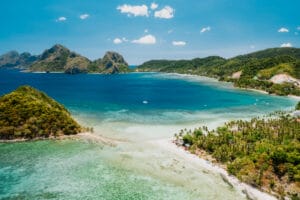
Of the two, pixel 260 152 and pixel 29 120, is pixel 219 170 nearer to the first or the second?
pixel 260 152

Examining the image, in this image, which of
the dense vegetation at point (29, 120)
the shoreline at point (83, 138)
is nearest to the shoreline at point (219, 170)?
Result: the shoreline at point (83, 138)

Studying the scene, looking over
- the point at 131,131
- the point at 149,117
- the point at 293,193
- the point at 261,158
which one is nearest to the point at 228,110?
the point at 149,117

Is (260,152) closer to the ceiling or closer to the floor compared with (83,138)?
closer to the ceiling

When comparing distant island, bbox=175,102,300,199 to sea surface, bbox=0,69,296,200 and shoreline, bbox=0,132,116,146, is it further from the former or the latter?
shoreline, bbox=0,132,116,146

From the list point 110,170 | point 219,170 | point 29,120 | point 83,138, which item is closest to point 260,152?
point 219,170

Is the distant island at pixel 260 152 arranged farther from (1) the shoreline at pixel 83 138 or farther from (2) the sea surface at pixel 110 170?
(1) the shoreline at pixel 83 138

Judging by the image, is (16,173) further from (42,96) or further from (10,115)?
(42,96)

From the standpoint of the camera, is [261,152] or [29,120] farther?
[29,120]
